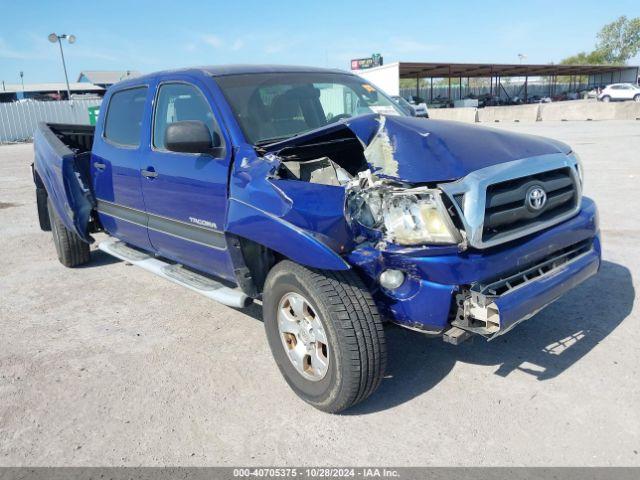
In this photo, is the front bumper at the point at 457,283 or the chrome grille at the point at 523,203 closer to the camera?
the front bumper at the point at 457,283

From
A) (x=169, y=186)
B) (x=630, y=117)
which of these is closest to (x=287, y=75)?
(x=169, y=186)

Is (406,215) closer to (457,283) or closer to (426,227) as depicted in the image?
(426,227)

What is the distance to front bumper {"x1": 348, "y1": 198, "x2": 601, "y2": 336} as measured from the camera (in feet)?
8.47

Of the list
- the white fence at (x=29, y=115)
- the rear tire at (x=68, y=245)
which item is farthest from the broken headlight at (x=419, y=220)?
the white fence at (x=29, y=115)

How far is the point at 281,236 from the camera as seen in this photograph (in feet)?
9.41

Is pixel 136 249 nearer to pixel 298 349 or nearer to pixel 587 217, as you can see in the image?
pixel 298 349

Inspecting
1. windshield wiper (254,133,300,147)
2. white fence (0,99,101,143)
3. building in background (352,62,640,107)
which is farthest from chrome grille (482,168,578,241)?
building in background (352,62,640,107)

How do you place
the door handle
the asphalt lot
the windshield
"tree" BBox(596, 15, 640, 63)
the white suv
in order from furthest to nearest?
"tree" BBox(596, 15, 640, 63), the white suv, the door handle, the windshield, the asphalt lot

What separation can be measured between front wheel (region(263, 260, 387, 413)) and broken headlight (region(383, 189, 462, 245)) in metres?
0.35

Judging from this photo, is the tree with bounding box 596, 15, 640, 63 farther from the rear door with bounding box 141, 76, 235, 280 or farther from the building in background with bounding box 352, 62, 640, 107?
the rear door with bounding box 141, 76, 235, 280

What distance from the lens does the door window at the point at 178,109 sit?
147 inches

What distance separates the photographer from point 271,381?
336 cm

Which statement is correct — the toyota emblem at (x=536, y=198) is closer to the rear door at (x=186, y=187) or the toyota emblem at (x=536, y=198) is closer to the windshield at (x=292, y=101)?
the windshield at (x=292, y=101)

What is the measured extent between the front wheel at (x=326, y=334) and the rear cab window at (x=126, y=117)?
2.25 meters
